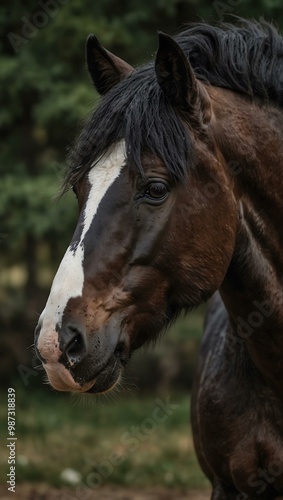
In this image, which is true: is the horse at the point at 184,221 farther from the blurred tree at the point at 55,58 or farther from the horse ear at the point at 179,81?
the blurred tree at the point at 55,58

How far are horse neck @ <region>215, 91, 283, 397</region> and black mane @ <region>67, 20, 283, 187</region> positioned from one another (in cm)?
10

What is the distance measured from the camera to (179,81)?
2984mm

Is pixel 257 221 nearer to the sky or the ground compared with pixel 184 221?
nearer to the ground

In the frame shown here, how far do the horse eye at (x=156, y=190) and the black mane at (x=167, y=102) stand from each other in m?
0.06

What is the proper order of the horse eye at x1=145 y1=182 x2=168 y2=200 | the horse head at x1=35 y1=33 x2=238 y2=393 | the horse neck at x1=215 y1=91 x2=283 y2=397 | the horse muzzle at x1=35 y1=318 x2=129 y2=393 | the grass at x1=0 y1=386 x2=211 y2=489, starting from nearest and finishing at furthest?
the horse muzzle at x1=35 y1=318 x2=129 y2=393, the horse head at x1=35 y1=33 x2=238 y2=393, the horse eye at x1=145 y1=182 x2=168 y2=200, the horse neck at x1=215 y1=91 x2=283 y2=397, the grass at x1=0 y1=386 x2=211 y2=489

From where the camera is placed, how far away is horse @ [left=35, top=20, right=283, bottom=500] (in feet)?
9.25

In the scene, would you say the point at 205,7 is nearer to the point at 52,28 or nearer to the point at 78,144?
the point at 52,28

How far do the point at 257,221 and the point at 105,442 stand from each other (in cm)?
545

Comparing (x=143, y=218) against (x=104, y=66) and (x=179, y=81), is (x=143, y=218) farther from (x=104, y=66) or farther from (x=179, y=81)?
(x=104, y=66)

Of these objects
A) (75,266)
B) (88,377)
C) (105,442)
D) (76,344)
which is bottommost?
(105,442)

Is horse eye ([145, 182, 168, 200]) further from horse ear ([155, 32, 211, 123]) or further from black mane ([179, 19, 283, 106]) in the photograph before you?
black mane ([179, 19, 283, 106])

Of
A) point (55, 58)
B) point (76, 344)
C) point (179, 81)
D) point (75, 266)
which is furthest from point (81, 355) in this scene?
point (55, 58)

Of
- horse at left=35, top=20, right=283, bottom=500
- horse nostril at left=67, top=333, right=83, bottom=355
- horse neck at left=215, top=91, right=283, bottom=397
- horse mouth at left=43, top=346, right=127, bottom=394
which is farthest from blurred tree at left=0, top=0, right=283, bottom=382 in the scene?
horse nostril at left=67, top=333, right=83, bottom=355

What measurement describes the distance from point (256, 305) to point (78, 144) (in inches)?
35.9
